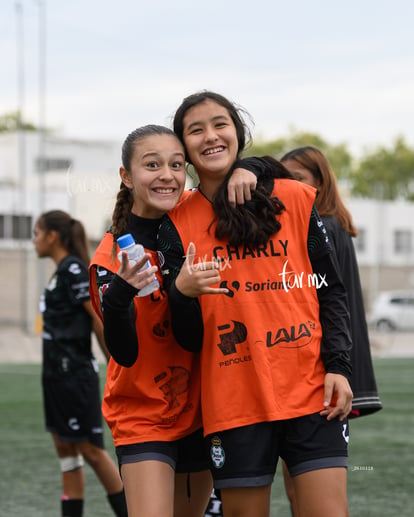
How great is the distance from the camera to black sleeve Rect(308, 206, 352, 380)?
3596mm

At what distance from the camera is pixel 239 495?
11.5ft

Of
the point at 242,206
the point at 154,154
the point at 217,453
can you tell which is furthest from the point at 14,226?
the point at 217,453

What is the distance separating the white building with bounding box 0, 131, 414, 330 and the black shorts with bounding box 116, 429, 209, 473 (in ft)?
98.5

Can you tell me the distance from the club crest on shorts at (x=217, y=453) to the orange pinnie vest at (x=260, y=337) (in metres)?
0.05

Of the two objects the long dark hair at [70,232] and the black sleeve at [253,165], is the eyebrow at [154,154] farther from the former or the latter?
the long dark hair at [70,232]

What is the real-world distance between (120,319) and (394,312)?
3675cm

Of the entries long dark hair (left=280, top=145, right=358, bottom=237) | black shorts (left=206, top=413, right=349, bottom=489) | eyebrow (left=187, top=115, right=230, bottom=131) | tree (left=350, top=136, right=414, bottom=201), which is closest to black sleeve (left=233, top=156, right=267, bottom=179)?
eyebrow (left=187, top=115, right=230, bottom=131)

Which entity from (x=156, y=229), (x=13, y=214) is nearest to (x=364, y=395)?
(x=156, y=229)

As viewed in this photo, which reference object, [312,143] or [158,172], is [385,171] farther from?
[158,172]

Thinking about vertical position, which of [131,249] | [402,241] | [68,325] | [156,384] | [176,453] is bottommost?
[402,241]

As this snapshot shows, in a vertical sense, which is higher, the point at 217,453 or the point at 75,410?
the point at 217,453

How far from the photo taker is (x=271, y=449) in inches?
138

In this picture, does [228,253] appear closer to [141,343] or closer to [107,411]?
[141,343]

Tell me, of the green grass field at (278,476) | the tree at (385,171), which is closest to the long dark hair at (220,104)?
the green grass field at (278,476)
